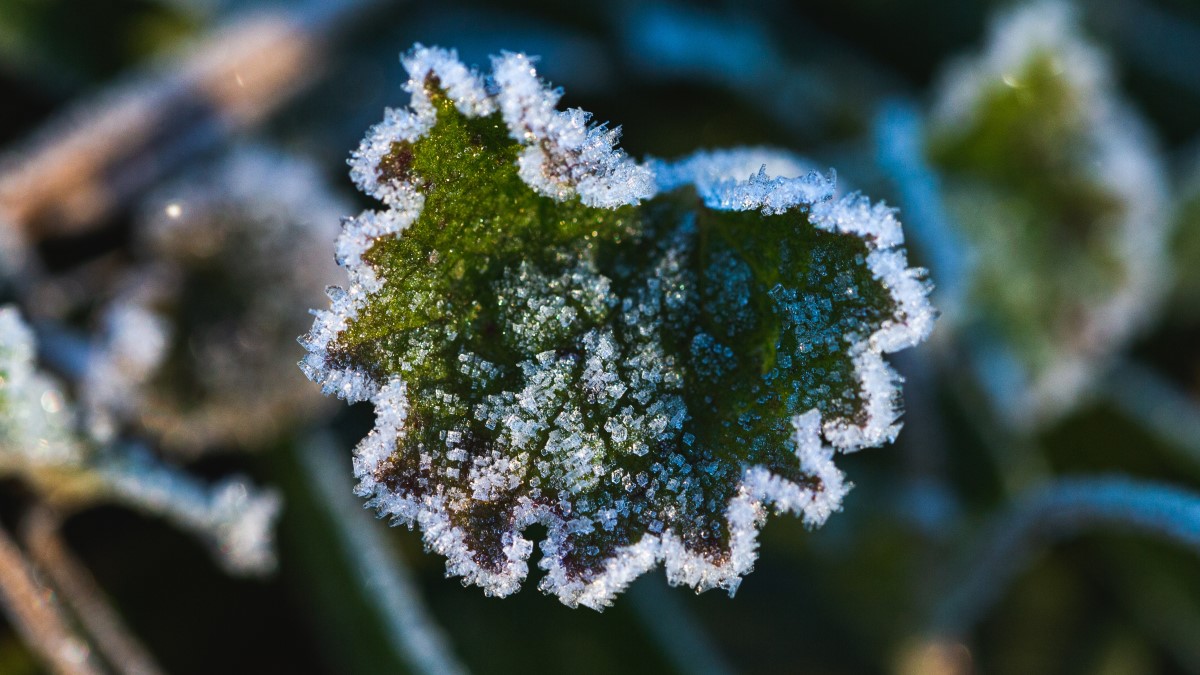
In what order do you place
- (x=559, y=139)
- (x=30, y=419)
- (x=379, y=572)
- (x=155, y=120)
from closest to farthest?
(x=559, y=139) → (x=30, y=419) → (x=379, y=572) → (x=155, y=120)

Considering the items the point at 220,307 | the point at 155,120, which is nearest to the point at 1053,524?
the point at 220,307

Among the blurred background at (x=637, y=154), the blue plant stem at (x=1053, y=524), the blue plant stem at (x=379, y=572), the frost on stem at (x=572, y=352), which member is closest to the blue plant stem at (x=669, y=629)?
the blurred background at (x=637, y=154)

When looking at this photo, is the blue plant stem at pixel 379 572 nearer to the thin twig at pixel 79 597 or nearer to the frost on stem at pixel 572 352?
the thin twig at pixel 79 597

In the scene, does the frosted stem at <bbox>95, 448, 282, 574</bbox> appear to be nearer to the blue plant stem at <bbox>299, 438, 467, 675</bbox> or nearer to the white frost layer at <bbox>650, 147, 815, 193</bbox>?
the blue plant stem at <bbox>299, 438, 467, 675</bbox>

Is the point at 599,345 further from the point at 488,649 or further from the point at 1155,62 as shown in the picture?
the point at 1155,62

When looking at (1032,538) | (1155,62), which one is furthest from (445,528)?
(1155,62)

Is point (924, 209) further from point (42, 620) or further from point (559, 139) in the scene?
point (42, 620)
